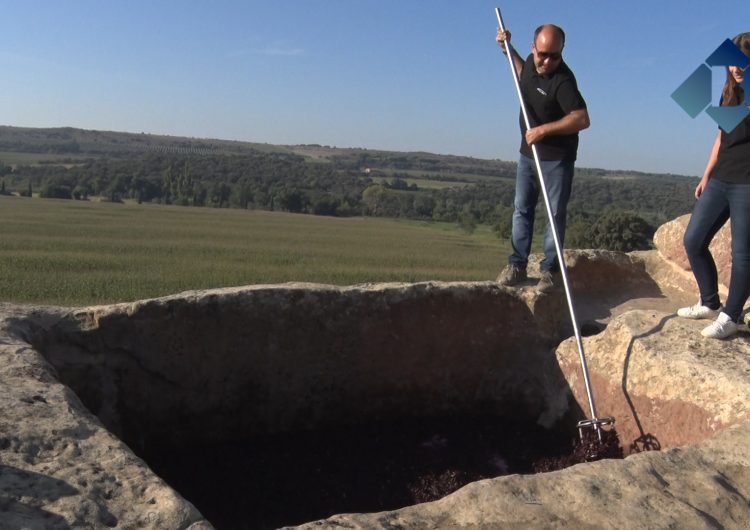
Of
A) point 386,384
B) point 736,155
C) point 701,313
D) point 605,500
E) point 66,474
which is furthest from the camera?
point 386,384

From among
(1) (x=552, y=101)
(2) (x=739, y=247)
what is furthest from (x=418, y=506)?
(1) (x=552, y=101)

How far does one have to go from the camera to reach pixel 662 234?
267 inches

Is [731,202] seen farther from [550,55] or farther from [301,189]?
[301,189]

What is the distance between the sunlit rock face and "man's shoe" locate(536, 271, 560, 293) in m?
0.07

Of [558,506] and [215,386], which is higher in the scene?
[558,506]

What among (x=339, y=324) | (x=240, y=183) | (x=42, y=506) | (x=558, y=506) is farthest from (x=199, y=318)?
(x=240, y=183)

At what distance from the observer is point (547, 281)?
18.6 feet

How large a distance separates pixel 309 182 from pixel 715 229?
230 ft

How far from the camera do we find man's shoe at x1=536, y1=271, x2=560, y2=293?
18.4ft

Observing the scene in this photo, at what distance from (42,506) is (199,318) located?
98.9 inches

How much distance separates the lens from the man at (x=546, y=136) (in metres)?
5.16

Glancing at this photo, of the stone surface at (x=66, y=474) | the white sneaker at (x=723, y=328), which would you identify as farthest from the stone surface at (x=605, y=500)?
the white sneaker at (x=723, y=328)

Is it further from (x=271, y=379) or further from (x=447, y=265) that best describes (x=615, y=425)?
(x=447, y=265)

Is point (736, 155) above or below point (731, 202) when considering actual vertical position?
above
